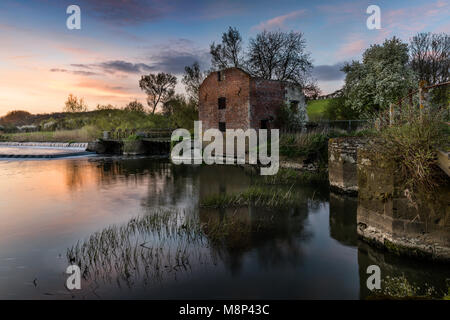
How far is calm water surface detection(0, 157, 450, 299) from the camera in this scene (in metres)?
5.50

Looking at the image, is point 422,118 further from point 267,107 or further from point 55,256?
point 267,107

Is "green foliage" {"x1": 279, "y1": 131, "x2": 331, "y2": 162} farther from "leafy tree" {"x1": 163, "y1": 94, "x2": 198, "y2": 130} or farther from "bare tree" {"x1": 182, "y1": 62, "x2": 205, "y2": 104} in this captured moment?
"bare tree" {"x1": 182, "y1": 62, "x2": 205, "y2": 104}

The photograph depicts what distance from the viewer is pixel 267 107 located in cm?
2791

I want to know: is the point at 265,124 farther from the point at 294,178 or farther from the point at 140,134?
the point at 140,134

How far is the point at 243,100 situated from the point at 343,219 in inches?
750

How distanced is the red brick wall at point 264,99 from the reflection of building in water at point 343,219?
1515cm

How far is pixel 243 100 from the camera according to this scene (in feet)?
89.8

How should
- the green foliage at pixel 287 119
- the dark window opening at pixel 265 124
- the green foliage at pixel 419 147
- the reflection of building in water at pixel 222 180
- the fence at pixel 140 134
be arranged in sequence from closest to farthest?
1. the green foliage at pixel 419 147
2. the reflection of building in water at pixel 222 180
3. the dark window opening at pixel 265 124
4. the green foliage at pixel 287 119
5. the fence at pixel 140 134

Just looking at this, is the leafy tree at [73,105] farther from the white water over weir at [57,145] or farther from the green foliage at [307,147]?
the green foliage at [307,147]

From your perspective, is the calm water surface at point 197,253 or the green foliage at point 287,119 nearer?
the calm water surface at point 197,253

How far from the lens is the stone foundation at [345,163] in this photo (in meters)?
12.3

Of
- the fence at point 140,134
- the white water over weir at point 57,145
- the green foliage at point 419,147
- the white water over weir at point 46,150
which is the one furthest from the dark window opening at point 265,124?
the white water over weir at point 57,145

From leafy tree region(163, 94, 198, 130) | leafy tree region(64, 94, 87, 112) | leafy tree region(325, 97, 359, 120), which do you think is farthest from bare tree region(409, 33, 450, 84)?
leafy tree region(64, 94, 87, 112)
